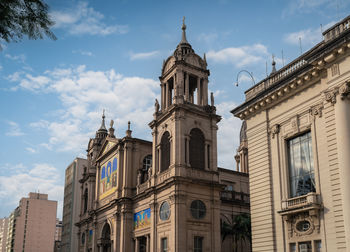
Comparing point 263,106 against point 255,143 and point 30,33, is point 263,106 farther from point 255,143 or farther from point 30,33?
point 30,33

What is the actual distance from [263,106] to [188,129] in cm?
1633

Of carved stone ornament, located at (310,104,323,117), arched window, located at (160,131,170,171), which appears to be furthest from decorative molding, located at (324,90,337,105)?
arched window, located at (160,131,170,171)

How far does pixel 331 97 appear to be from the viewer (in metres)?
22.7

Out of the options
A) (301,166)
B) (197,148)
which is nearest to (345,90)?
(301,166)

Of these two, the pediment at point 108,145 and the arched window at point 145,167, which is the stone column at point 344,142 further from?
the pediment at point 108,145

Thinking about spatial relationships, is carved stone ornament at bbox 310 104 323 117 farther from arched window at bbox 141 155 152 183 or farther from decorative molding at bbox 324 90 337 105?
arched window at bbox 141 155 152 183

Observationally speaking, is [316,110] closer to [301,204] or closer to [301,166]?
[301,166]

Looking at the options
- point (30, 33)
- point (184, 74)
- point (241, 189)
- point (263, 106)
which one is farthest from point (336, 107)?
point (241, 189)

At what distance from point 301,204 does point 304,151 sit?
337cm

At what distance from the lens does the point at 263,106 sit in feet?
92.7

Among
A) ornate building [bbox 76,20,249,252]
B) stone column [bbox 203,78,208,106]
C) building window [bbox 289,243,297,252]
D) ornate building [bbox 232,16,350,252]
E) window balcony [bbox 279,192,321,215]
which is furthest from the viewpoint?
stone column [bbox 203,78,208,106]

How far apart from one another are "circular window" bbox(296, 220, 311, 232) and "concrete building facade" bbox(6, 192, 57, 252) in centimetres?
15115

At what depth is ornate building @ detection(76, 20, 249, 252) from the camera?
134 ft

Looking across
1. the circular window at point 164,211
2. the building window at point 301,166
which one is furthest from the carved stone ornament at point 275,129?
the circular window at point 164,211
